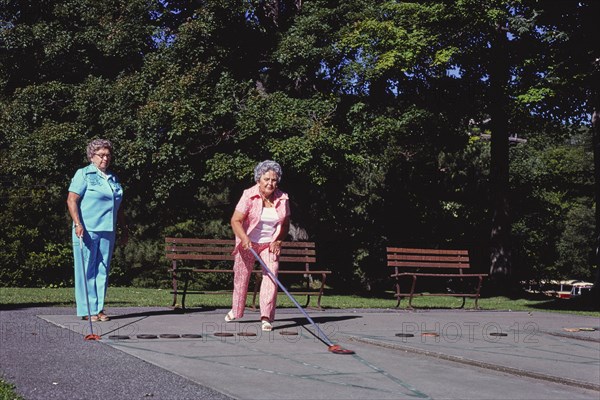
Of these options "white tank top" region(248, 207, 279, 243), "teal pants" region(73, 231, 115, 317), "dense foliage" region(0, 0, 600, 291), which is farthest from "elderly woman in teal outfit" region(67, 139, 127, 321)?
"dense foliage" region(0, 0, 600, 291)

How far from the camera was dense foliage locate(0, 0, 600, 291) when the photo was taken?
21.3 metres

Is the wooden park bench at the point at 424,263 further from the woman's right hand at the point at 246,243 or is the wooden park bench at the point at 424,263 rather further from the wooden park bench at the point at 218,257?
the woman's right hand at the point at 246,243

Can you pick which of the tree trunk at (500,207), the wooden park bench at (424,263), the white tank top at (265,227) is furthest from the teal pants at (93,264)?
the tree trunk at (500,207)

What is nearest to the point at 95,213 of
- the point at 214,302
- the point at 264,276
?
the point at 264,276

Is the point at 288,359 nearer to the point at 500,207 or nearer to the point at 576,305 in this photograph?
the point at 576,305

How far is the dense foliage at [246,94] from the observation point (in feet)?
69.8

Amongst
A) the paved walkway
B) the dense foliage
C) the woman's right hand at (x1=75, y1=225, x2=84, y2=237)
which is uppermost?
the dense foliage

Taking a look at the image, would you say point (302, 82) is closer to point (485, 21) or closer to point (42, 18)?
point (485, 21)

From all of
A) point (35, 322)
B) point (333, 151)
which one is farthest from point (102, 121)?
point (35, 322)

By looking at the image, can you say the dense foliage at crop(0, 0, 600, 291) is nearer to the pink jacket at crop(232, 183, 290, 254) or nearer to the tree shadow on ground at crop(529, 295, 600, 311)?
the tree shadow on ground at crop(529, 295, 600, 311)

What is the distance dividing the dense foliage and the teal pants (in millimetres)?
11118

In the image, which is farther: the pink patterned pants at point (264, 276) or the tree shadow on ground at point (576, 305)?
the tree shadow on ground at point (576, 305)

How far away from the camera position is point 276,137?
69.9 feet

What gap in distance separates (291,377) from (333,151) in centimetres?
1475
